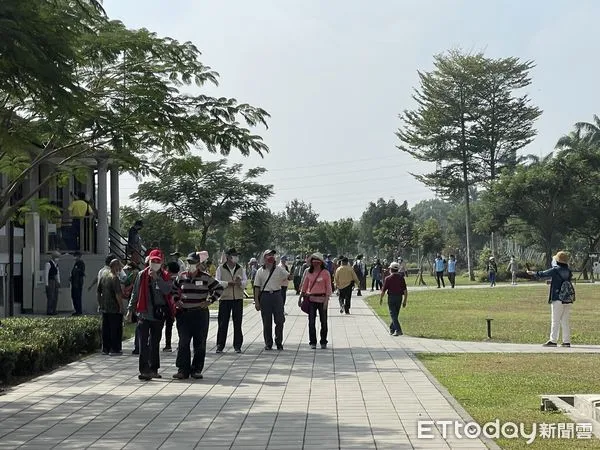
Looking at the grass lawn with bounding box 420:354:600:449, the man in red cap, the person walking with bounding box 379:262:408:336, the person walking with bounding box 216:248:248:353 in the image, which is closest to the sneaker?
the man in red cap

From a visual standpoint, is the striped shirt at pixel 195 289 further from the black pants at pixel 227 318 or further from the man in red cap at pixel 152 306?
the black pants at pixel 227 318

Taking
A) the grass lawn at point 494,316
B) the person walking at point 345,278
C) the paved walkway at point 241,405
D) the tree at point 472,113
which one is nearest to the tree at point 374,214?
the tree at point 472,113

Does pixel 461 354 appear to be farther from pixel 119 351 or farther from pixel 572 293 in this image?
pixel 119 351

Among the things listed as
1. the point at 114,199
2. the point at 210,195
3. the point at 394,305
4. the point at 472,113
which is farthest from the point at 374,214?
the point at 394,305

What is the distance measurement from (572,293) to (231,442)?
421 inches

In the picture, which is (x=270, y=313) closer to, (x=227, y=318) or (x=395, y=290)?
(x=227, y=318)

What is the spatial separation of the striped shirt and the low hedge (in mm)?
2303

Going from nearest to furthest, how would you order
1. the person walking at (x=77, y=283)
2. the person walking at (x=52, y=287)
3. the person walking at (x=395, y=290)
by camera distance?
the person walking at (x=395, y=290), the person walking at (x=77, y=283), the person walking at (x=52, y=287)

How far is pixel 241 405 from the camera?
36.0 feet

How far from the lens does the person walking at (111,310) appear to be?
1727 centimetres

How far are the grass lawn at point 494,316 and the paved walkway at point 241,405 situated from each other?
11.4 feet

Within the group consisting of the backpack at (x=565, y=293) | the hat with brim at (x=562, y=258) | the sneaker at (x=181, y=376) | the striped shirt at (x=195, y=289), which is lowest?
the sneaker at (x=181, y=376)

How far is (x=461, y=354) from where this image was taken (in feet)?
53.5

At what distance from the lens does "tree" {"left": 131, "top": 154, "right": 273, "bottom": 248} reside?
5188cm
